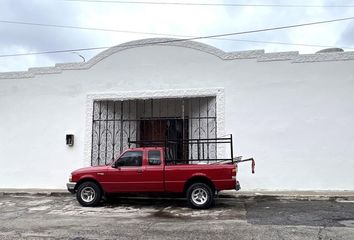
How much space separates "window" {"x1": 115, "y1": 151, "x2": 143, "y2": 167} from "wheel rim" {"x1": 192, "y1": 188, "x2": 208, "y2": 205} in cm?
181

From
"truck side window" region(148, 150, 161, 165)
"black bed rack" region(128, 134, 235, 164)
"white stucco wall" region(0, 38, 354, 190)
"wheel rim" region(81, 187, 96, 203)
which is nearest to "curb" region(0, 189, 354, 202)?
"white stucco wall" region(0, 38, 354, 190)

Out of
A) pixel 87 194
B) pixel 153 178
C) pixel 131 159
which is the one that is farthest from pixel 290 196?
pixel 87 194

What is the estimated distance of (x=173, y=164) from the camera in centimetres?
1120

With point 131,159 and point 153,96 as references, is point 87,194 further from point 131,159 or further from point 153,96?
point 153,96

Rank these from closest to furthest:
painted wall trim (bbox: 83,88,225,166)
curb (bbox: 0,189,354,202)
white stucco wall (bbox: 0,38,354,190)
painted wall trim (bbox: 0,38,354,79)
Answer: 1. curb (bbox: 0,189,354,202)
2. white stucco wall (bbox: 0,38,354,190)
3. painted wall trim (bbox: 0,38,354,79)
4. painted wall trim (bbox: 83,88,225,166)

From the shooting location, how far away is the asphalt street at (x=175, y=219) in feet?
25.5

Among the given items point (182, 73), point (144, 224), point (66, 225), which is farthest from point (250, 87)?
point (66, 225)

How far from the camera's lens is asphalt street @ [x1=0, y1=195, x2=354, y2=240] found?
776cm

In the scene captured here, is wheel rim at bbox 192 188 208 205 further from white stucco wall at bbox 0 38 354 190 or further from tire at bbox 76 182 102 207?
white stucco wall at bbox 0 38 354 190

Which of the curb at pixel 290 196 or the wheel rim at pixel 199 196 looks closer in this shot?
the wheel rim at pixel 199 196

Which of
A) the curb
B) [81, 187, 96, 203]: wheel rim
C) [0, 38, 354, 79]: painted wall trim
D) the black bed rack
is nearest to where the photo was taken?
[81, 187, 96, 203]: wheel rim

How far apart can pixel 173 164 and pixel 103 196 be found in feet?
7.80

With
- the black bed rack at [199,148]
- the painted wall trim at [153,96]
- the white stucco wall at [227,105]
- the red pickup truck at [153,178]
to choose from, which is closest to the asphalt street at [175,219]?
the red pickup truck at [153,178]

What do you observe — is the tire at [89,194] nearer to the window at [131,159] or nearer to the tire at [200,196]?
the window at [131,159]
